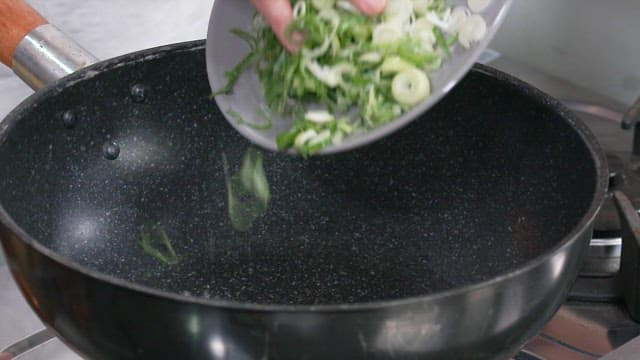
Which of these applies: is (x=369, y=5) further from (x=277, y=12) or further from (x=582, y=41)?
(x=582, y=41)

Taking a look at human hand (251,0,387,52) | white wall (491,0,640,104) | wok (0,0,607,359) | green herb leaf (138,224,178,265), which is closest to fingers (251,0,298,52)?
human hand (251,0,387,52)

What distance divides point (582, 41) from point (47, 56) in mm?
777

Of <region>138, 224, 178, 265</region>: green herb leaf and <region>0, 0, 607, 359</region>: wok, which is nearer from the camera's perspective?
<region>0, 0, 607, 359</region>: wok

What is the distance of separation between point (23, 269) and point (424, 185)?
0.44m

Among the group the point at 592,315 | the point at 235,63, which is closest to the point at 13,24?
the point at 235,63

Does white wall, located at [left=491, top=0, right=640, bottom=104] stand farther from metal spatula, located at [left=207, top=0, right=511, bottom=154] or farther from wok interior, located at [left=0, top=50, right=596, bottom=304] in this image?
metal spatula, located at [left=207, top=0, right=511, bottom=154]

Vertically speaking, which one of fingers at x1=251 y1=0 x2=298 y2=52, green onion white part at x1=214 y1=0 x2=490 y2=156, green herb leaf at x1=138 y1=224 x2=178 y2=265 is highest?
fingers at x1=251 y1=0 x2=298 y2=52

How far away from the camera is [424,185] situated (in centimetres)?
86

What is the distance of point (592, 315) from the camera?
0.79m

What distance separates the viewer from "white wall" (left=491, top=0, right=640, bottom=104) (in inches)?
46.6

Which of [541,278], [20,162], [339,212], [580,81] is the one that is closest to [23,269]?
[20,162]

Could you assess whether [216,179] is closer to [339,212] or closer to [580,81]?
[339,212]

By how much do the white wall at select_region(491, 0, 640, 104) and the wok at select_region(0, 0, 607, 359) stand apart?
0.46 metres

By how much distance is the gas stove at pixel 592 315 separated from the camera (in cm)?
76
